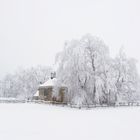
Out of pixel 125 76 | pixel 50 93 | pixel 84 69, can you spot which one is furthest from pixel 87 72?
pixel 50 93

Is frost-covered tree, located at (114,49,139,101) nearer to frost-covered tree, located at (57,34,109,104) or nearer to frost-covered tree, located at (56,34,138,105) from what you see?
frost-covered tree, located at (56,34,138,105)

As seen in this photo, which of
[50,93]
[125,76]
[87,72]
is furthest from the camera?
[50,93]

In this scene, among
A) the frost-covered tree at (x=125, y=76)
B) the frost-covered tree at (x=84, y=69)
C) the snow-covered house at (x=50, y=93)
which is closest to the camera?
the frost-covered tree at (x=84, y=69)

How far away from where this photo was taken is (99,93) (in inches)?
→ 1406

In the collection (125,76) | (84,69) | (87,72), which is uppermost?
(84,69)

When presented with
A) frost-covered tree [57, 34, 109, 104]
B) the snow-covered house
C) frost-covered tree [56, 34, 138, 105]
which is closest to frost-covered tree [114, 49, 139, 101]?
frost-covered tree [56, 34, 138, 105]

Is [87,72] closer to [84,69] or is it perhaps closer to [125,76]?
[84,69]

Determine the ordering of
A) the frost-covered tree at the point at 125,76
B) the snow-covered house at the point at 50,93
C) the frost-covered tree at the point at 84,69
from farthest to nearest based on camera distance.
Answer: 1. the frost-covered tree at the point at 125,76
2. the snow-covered house at the point at 50,93
3. the frost-covered tree at the point at 84,69

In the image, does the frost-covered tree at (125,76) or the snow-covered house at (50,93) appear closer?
the snow-covered house at (50,93)

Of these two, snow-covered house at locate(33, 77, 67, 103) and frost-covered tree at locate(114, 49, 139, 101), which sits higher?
frost-covered tree at locate(114, 49, 139, 101)

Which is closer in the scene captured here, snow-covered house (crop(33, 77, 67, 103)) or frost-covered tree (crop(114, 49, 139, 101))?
snow-covered house (crop(33, 77, 67, 103))

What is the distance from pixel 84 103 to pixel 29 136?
22269mm

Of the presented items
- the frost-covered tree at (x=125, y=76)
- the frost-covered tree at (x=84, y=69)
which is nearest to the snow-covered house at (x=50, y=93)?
the frost-covered tree at (x=84, y=69)

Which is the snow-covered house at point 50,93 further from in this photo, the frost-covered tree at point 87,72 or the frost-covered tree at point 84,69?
the frost-covered tree at point 84,69
